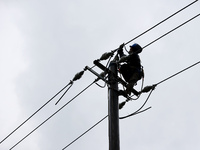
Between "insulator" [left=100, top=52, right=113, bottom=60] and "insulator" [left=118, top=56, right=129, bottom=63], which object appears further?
"insulator" [left=100, top=52, right=113, bottom=60]

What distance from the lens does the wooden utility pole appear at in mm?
7179

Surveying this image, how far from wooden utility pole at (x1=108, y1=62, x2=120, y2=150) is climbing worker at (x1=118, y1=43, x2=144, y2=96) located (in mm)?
319

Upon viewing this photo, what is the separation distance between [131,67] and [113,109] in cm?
168

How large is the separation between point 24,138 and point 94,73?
3916 mm

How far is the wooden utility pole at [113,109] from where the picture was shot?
7179 mm

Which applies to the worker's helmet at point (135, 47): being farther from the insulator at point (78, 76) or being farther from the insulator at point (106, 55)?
the insulator at point (78, 76)

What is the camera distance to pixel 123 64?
8.95 metres

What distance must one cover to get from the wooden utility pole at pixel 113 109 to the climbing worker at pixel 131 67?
1.05 feet

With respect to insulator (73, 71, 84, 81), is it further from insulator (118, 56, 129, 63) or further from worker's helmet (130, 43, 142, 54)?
worker's helmet (130, 43, 142, 54)

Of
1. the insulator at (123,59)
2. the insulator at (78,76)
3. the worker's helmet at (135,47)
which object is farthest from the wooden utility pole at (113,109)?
the worker's helmet at (135,47)

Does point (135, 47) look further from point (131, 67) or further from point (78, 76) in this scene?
point (78, 76)

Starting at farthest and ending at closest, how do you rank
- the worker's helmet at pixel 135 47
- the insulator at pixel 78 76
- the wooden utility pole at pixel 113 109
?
the worker's helmet at pixel 135 47 → the insulator at pixel 78 76 → the wooden utility pole at pixel 113 109

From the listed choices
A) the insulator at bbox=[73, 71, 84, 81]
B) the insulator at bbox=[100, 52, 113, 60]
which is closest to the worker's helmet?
the insulator at bbox=[100, 52, 113, 60]

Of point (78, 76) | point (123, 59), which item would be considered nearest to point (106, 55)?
point (123, 59)
